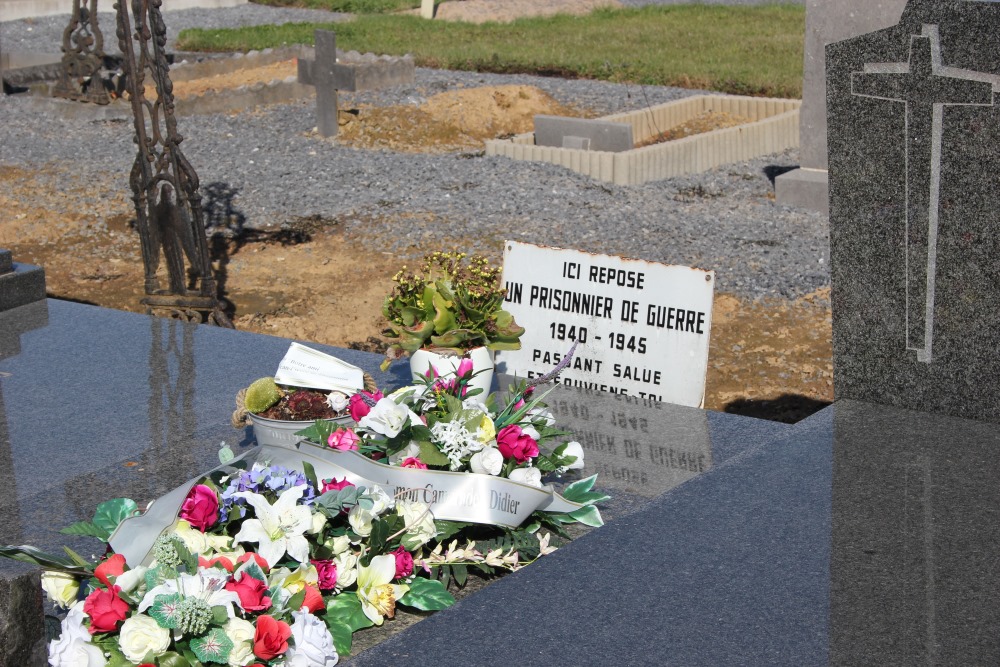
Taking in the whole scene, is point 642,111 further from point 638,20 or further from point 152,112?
point 638,20

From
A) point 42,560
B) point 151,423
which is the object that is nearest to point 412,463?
point 42,560

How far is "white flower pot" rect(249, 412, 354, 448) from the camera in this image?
3.50 metres

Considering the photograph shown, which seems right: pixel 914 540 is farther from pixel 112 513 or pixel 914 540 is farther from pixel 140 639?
pixel 112 513

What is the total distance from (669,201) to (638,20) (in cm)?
1422

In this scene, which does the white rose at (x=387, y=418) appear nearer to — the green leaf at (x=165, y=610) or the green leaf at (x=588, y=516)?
the green leaf at (x=588, y=516)

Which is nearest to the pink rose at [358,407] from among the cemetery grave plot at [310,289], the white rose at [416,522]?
the white rose at [416,522]

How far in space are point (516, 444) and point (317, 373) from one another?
75 cm

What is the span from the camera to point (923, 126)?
142 inches

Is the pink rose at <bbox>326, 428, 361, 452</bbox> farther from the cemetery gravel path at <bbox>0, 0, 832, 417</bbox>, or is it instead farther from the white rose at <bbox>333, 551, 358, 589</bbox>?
the cemetery gravel path at <bbox>0, 0, 832, 417</bbox>

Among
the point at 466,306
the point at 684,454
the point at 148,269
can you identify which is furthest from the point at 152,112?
the point at 684,454

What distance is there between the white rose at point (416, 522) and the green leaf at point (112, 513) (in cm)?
68

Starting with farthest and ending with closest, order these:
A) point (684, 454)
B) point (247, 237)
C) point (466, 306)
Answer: point (247, 237) < point (466, 306) < point (684, 454)

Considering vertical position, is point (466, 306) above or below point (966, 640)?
above

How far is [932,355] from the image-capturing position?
380 centimetres
